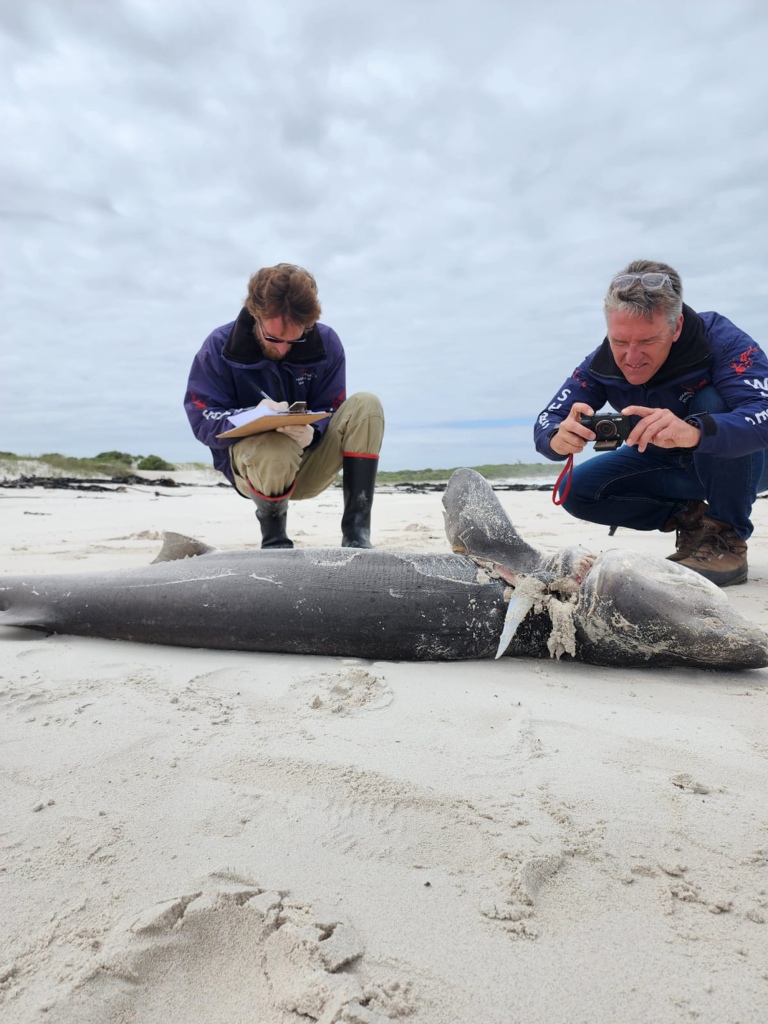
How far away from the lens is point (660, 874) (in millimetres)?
1481

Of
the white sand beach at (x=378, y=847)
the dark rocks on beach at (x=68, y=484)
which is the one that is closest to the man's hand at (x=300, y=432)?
the white sand beach at (x=378, y=847)

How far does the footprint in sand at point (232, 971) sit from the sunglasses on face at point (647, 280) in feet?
11.8

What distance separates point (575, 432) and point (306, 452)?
86.3 inches

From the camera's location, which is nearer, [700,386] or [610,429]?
[610,429]

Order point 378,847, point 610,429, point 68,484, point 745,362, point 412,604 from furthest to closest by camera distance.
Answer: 1. point 68,484
2. point 745,362
3. point 610,429
4. point 412,604
5. point 378,847

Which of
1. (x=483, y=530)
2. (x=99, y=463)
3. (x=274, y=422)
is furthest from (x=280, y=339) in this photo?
(x=99, y=463)

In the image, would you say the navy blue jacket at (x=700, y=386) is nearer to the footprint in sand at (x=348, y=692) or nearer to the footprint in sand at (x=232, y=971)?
the footprint in sand at (x=348, y=692)

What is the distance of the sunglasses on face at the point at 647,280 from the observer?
12.6ft

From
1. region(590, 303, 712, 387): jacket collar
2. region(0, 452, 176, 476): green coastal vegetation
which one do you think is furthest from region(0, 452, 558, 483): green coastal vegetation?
region(590, 303, 712, 387): jacket collar

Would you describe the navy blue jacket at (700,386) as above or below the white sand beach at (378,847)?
above

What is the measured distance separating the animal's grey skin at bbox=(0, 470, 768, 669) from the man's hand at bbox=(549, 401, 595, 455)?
32.8 inches

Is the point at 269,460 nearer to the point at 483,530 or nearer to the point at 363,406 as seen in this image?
the point at 363,406

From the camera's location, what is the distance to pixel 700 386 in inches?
171

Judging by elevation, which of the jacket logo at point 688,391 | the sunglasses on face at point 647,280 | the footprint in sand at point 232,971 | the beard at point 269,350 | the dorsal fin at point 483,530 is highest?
the sunglasses on face at point 647,280
